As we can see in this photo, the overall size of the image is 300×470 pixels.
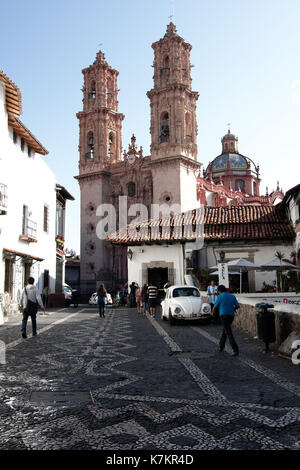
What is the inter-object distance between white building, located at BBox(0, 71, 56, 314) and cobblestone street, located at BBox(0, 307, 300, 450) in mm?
12419

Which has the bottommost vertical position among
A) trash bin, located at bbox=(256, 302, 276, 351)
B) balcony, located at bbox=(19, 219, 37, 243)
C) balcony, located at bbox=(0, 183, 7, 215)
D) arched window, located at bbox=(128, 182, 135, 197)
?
trash bin, located at bbox=(256, 302, 276, 351)

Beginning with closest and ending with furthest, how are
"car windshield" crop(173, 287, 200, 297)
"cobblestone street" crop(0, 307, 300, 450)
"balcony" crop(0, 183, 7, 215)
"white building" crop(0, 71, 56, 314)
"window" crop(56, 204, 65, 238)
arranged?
"cobblestone street" crop(0, 307, 300, 450) → "car windshield" crop(173, 287, 200, 297) → "balcony" crop(0, 183, 7, 215) → "white building" crop(0, 71, 56, 314) → "window" crop(56, 204, 65, 238)

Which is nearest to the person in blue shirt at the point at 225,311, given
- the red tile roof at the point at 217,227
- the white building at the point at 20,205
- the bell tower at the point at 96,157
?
the white building at the point at 20,205

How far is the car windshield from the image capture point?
1617 centimetres

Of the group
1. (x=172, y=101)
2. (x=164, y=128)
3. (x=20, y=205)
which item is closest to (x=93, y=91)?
(x=164, y=128)

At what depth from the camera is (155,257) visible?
27.4 metres

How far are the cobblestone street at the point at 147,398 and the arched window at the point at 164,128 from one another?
3487cm

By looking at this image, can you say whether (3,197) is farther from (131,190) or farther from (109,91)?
(109,91)

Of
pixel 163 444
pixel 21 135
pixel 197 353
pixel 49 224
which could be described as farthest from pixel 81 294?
pixel 163 444

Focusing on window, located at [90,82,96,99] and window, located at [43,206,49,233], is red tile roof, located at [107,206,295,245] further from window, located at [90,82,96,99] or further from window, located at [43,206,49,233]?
window, located at [90,82,96,99]

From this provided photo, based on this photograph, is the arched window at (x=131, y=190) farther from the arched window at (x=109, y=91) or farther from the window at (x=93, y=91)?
the window at (x=93, y=91)

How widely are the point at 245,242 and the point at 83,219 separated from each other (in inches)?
959

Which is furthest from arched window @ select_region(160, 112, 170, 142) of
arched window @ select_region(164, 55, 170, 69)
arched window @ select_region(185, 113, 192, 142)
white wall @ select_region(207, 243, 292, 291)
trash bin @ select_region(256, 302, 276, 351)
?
trash bin @ select_region(256, 302, 276, 351)
